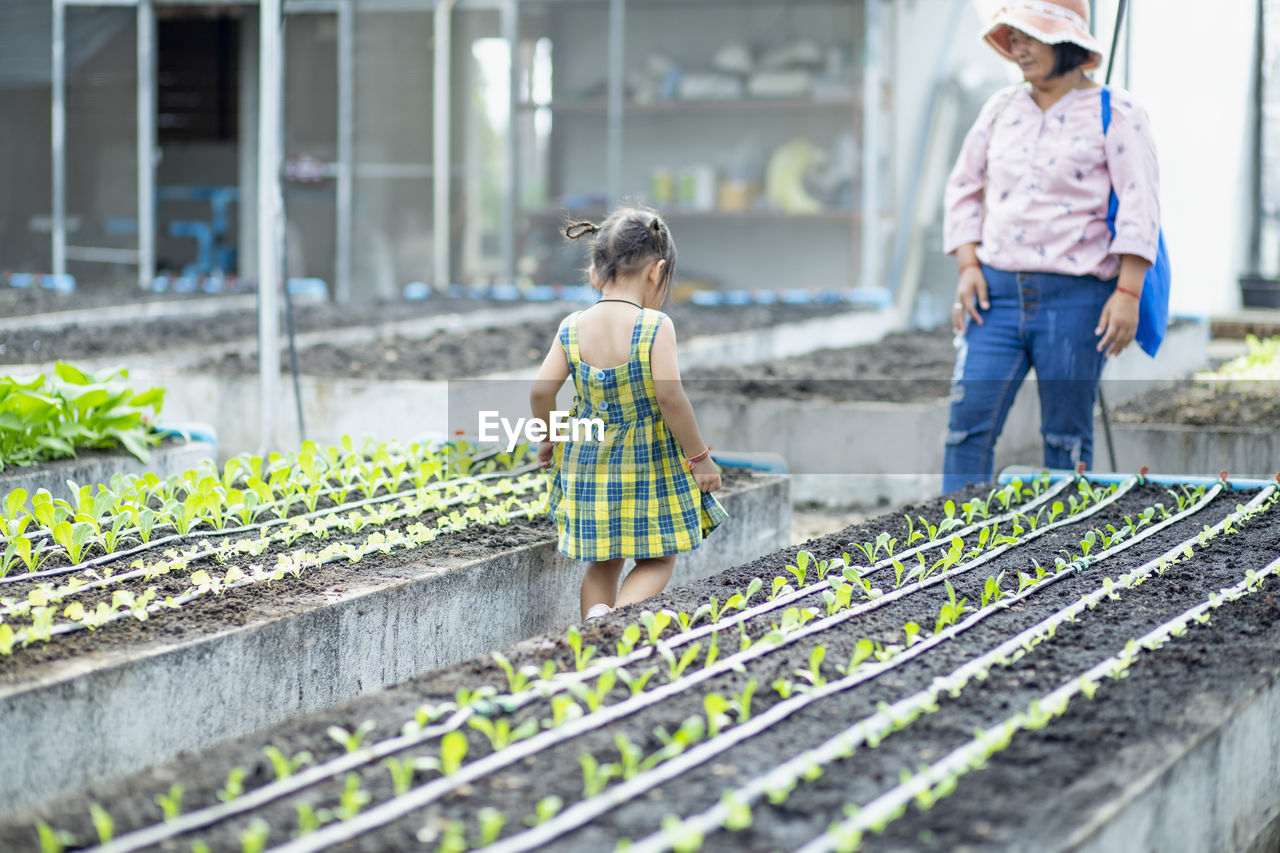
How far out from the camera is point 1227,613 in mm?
2801

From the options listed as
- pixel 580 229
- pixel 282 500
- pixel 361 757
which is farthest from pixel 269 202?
pixel 361 757

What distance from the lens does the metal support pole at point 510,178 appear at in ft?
39.4

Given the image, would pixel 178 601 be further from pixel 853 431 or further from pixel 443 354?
pixel 443 354

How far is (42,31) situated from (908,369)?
28.7 feet

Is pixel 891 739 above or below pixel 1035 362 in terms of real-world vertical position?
below

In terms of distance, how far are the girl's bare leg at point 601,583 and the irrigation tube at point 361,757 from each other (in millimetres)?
646

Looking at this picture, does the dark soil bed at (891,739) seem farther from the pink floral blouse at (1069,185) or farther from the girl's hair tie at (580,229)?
the pink floral blouse at (1069,185)

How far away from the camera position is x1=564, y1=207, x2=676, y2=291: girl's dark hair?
340cm

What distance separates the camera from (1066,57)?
13.0 ft

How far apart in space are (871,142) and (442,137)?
3.58 m

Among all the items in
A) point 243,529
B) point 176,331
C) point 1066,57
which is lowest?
point 243,529

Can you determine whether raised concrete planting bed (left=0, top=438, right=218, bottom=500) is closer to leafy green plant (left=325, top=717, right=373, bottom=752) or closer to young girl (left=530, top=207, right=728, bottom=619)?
young girl (left=530, top=207, right=728, bottom=619)

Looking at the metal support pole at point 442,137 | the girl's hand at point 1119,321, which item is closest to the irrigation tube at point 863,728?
the girl's hand at point 1119,321

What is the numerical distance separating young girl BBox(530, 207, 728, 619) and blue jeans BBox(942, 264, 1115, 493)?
3.68 feet
